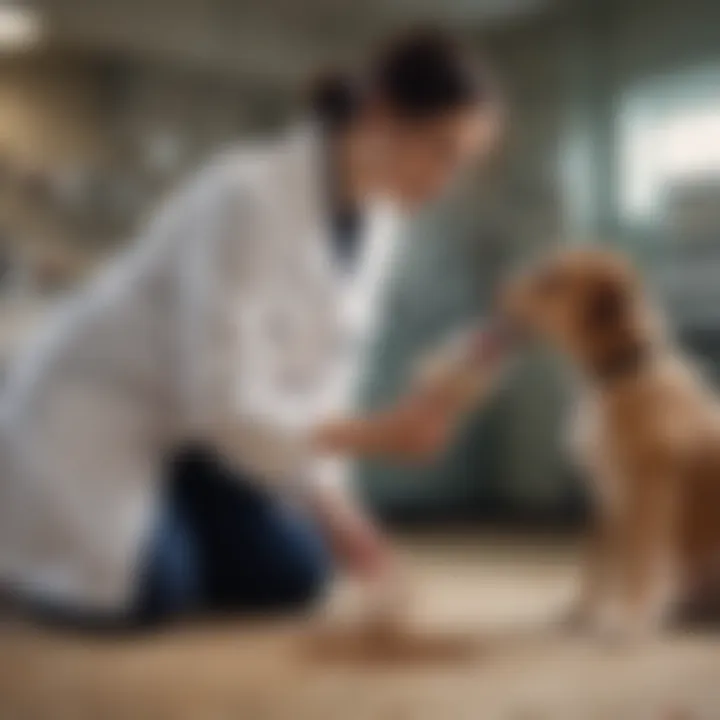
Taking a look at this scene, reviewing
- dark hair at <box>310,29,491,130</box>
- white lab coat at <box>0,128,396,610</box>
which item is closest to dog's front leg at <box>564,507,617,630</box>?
white lab coat at <box>0,128,396,610</box>

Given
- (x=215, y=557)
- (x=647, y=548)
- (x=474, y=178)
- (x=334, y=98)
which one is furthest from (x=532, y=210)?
(x=215, y=557)

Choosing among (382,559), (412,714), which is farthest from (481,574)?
(412,714)

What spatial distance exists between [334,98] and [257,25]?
0.27 feet

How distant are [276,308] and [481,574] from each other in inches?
10.5

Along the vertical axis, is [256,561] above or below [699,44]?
below

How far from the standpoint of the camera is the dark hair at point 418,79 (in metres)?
1.02

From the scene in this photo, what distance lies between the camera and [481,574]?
1.05m

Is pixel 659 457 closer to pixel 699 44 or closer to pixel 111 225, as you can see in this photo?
pixel 699 44

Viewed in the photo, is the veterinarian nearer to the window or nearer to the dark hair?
the dark hair

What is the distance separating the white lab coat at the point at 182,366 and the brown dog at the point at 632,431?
0.15m

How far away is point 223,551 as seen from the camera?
1.11m

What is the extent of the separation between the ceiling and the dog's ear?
220 mm

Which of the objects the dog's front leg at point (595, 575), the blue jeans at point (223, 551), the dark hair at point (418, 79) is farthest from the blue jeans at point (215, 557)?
the dark hair at point (418, 79)

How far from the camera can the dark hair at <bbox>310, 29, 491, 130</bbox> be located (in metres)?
1.02
